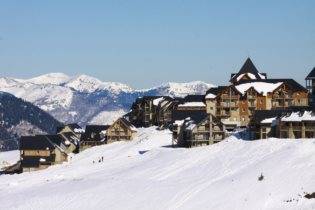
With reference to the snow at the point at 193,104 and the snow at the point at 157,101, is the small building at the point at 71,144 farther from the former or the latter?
the snow at the point at 193,104

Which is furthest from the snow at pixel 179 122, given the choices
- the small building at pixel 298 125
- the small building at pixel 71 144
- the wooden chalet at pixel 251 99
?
the small building at pixel 71 144

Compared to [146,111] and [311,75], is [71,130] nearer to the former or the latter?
[146,111]

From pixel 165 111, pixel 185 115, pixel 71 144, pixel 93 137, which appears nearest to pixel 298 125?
pixel 185 115

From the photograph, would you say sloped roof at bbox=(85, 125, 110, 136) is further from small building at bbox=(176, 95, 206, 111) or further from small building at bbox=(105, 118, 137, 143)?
small building at bbox=(176, 95, 206, 111)

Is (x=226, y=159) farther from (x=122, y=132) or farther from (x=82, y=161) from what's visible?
(x=122, y=132)

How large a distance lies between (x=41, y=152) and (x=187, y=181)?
64335 millimetres

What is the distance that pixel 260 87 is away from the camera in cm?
13600

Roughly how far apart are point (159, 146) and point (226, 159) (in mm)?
32692

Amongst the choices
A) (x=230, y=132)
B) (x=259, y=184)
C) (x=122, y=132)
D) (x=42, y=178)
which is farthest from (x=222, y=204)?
(x=122, y=132)

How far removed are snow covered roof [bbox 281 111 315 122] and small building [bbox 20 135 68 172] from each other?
5149cm

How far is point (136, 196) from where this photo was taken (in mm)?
75750

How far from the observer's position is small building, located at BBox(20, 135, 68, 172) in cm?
13488

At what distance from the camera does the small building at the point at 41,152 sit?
443 ft

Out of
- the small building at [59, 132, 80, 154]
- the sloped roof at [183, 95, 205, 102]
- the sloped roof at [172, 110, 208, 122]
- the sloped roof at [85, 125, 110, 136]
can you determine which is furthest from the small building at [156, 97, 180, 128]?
the small building at [59, 132, 80, 154]
